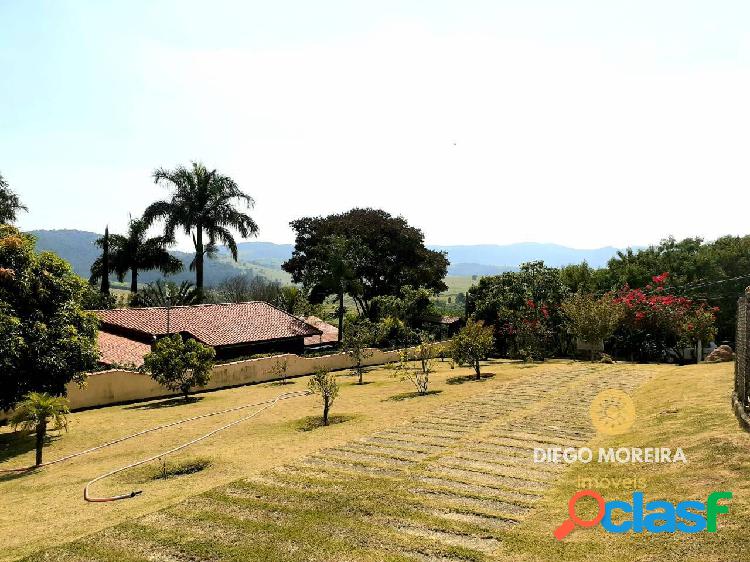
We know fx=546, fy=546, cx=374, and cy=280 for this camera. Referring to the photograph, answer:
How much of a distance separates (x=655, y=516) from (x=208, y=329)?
3489 cm

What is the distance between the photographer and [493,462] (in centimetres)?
1344

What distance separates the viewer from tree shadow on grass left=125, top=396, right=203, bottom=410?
26.8 meters

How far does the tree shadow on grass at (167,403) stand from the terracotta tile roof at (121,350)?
3.05 metres

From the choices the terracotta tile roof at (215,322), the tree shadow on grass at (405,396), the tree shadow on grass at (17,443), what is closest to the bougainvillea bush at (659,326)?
the tree shadow on grass at (405,396)

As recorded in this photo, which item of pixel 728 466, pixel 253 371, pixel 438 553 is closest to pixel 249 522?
pixel 438 553

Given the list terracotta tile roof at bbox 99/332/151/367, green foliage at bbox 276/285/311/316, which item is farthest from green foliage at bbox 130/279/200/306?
green foliage at bbox 276/285/311/316

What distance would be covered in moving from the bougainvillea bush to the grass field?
1776 cm

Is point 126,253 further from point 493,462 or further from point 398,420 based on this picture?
point 493,462

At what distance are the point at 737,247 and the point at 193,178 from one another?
52156 millimetres

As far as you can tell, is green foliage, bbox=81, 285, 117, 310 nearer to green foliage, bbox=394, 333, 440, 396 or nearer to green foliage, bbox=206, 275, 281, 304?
green foliage, bbox=206, 275, 281, 304

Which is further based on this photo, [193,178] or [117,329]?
[193,178]

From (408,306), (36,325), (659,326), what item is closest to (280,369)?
(36,325)

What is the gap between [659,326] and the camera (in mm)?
37438

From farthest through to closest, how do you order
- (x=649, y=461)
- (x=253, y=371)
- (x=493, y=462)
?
(x=253, y=371) < (x=493, y=462) < (x=649, y=461)
